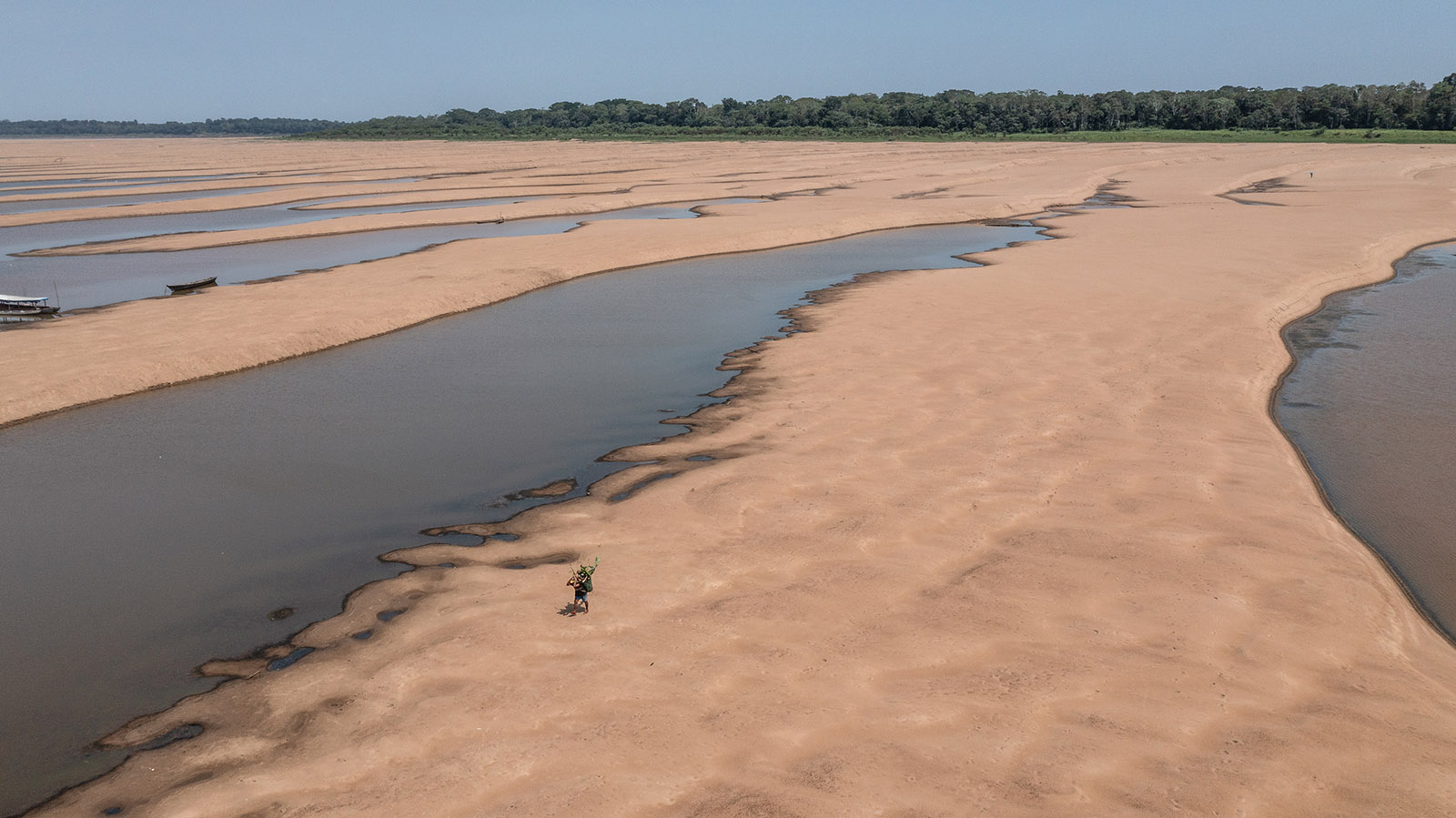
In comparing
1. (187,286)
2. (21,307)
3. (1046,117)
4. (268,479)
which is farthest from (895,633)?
(1046,117)

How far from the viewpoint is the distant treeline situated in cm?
11419

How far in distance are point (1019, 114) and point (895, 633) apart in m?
141

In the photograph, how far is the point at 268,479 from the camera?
15391 mm

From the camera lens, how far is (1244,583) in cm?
1080

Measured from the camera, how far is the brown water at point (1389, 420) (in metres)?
12.5

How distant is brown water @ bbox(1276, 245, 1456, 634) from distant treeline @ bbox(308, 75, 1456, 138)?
340 ft

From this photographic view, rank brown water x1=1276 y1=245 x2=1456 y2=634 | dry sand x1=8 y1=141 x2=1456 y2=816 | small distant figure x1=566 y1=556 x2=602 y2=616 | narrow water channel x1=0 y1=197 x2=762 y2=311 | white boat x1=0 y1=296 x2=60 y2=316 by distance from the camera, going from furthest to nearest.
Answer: narrow water channel x1=0 y1=197 x2=762 y2=311
white boat x1=0 y1=296 x2=60 y2=316
brown water x1=1276 y1=245 x2=1456 y2=634
small distant figure x1=566 y1=556 x2=602 y2=616
dry sand x1=8 y1=141 x2=1456 y2=816

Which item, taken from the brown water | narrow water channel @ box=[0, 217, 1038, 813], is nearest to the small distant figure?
narrow water channel @ box=[0, 217, 1038, 813]

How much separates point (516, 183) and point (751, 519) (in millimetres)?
60865

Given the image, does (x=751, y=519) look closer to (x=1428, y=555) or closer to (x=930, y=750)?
(x=930, y=750)

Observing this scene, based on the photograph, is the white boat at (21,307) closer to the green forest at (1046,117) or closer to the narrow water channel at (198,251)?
the narrow water channel at (198,251)

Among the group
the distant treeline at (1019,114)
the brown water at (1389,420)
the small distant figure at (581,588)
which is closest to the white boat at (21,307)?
the small distant figure at (581,588)

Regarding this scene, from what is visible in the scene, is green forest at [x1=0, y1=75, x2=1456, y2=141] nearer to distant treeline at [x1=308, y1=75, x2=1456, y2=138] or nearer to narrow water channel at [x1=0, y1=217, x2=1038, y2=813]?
distant treeline at [x1=308, y1=75, x2=1456, y2=138]

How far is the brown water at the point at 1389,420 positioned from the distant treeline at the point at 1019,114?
340ft
